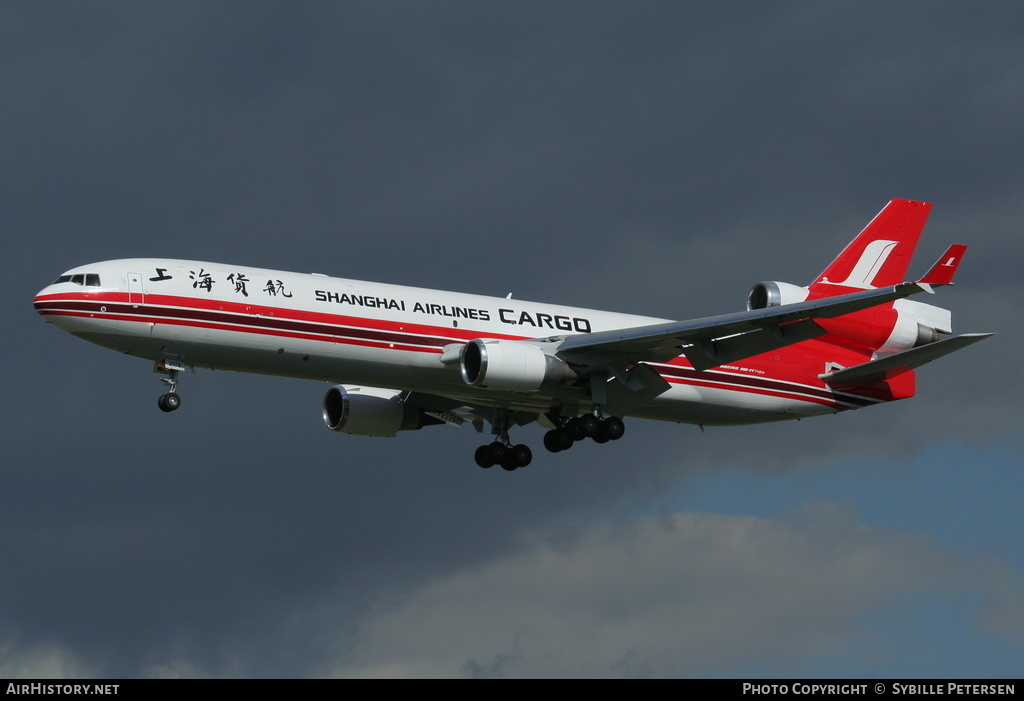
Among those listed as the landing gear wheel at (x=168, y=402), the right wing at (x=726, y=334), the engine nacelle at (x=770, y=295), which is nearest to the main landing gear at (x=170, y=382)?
the landing gear wheel at (x=168, y=402)

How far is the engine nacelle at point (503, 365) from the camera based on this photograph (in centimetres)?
5397

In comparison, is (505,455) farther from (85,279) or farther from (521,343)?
(85,279)

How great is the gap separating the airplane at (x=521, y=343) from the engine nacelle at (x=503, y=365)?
7cm

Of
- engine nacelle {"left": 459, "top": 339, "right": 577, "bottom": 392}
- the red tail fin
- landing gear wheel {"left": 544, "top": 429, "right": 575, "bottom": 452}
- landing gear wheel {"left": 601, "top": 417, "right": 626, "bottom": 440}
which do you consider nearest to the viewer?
engine nacelle {"left": 459, "top": 339, "right": 577, "bottom": 392}

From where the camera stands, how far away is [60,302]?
5162 cm

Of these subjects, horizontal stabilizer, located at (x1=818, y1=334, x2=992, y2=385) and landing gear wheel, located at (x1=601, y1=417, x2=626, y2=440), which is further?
landing gear wheel, located at (x1=601, y1=417, x2=626, y2=440)

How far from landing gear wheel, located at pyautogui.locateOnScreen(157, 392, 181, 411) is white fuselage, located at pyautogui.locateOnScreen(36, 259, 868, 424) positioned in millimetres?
1284

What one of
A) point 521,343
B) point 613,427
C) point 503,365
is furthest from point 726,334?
point 503,365

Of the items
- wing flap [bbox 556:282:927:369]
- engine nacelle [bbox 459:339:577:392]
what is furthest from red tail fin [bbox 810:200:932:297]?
engine nacelle [bbox 459:339:577:392]

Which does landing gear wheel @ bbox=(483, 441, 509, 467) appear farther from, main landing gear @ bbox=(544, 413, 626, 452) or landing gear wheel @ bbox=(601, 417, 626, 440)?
landing gear wheel @ bbox=(601, 417, 626, 440)

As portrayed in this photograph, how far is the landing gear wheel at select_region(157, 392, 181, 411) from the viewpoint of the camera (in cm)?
5284

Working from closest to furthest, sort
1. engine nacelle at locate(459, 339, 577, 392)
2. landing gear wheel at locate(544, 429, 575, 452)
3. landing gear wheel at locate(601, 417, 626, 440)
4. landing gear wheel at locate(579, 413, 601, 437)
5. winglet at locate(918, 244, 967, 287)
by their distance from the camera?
winglet at locate(918, 244, 967, 287), engine nacelle at locate(459, 339, 577, 392), landing gear wheel at locate(579, 413, 601, 437), landing gear wheel at locate(601, 417, 626, 440), landing gear wheel at locate(544, 429, 575, 452)

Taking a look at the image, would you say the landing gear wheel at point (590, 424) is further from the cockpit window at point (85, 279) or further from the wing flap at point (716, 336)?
the cockpit window at point (85, 279)

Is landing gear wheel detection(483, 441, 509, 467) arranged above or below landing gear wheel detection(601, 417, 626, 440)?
above
